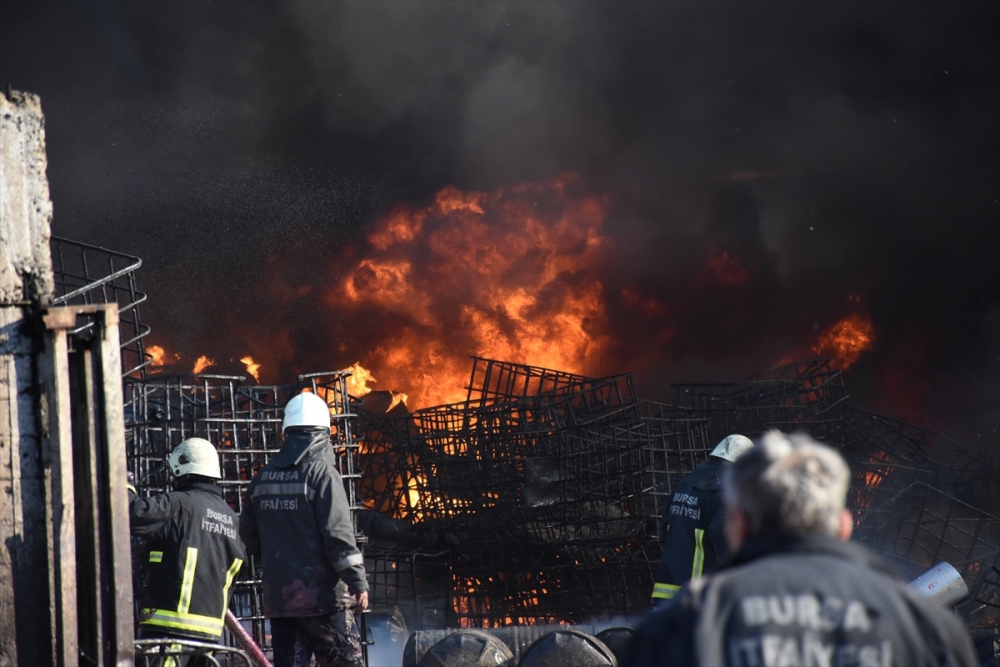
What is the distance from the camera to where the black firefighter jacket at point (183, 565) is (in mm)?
6137

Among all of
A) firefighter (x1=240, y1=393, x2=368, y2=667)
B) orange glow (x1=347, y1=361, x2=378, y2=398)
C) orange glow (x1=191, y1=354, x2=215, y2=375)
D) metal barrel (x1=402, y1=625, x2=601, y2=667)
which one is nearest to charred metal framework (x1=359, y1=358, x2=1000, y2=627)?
metal barrel (x1=402, y1=625, x2=601, y2=667)

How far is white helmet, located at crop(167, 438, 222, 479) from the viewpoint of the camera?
6578 mm

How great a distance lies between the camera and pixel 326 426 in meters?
6.82

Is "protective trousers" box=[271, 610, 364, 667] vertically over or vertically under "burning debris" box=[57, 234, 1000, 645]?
under

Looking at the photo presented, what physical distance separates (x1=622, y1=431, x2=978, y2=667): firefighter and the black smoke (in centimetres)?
1909

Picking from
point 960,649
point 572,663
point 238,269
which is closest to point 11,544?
point 960,649

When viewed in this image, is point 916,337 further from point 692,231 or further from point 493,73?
point 493,73

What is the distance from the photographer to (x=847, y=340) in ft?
71.4

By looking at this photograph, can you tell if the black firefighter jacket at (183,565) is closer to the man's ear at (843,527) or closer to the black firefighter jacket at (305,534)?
the black firefighter jacket at (305,534)

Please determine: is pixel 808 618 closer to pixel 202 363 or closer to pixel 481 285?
pixel 202 363

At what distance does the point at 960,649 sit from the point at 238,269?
2045 centimetres

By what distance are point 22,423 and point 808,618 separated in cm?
329

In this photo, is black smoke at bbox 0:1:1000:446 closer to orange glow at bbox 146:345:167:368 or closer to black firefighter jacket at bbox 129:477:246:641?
orange glow at bbox 146:345:167:368

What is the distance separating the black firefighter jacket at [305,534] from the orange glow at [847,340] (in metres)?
16.8
